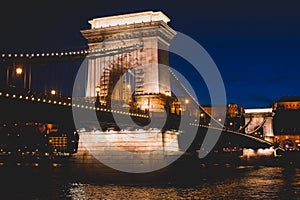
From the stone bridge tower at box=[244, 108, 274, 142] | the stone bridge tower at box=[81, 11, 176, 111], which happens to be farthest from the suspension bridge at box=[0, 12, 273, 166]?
the stone bridge tower at box=[244, 108, 274, 142]

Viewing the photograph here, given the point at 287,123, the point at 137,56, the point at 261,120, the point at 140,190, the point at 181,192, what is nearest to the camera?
the point at 181,192

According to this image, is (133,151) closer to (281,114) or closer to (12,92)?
(12,92)

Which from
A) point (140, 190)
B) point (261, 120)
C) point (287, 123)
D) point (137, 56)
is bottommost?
point (140, 190)

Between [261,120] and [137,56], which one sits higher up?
[137,56]

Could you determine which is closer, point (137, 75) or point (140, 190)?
point (140, 190)

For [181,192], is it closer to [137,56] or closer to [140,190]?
[140,190]

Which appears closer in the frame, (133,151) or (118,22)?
(133,151)

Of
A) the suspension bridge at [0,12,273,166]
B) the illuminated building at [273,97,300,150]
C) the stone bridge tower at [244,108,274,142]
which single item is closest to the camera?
the suspension bridge at [0,12,273,166]

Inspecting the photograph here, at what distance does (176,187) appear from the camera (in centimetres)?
2527

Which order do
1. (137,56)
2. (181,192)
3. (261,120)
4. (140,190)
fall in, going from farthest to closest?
(261,120)
(137,56)
(140,190)
(181,192)

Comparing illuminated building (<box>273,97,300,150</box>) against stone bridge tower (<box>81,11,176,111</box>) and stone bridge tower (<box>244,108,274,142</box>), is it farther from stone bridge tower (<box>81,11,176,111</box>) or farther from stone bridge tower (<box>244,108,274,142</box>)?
stone bridge tower (<box>81,11,176,111</box>)

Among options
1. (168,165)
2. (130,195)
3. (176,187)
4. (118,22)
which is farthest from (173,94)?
(130,195)

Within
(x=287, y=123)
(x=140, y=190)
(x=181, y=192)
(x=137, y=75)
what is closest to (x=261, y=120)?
(x=287, y=123)

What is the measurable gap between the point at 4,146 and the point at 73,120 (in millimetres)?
29335
